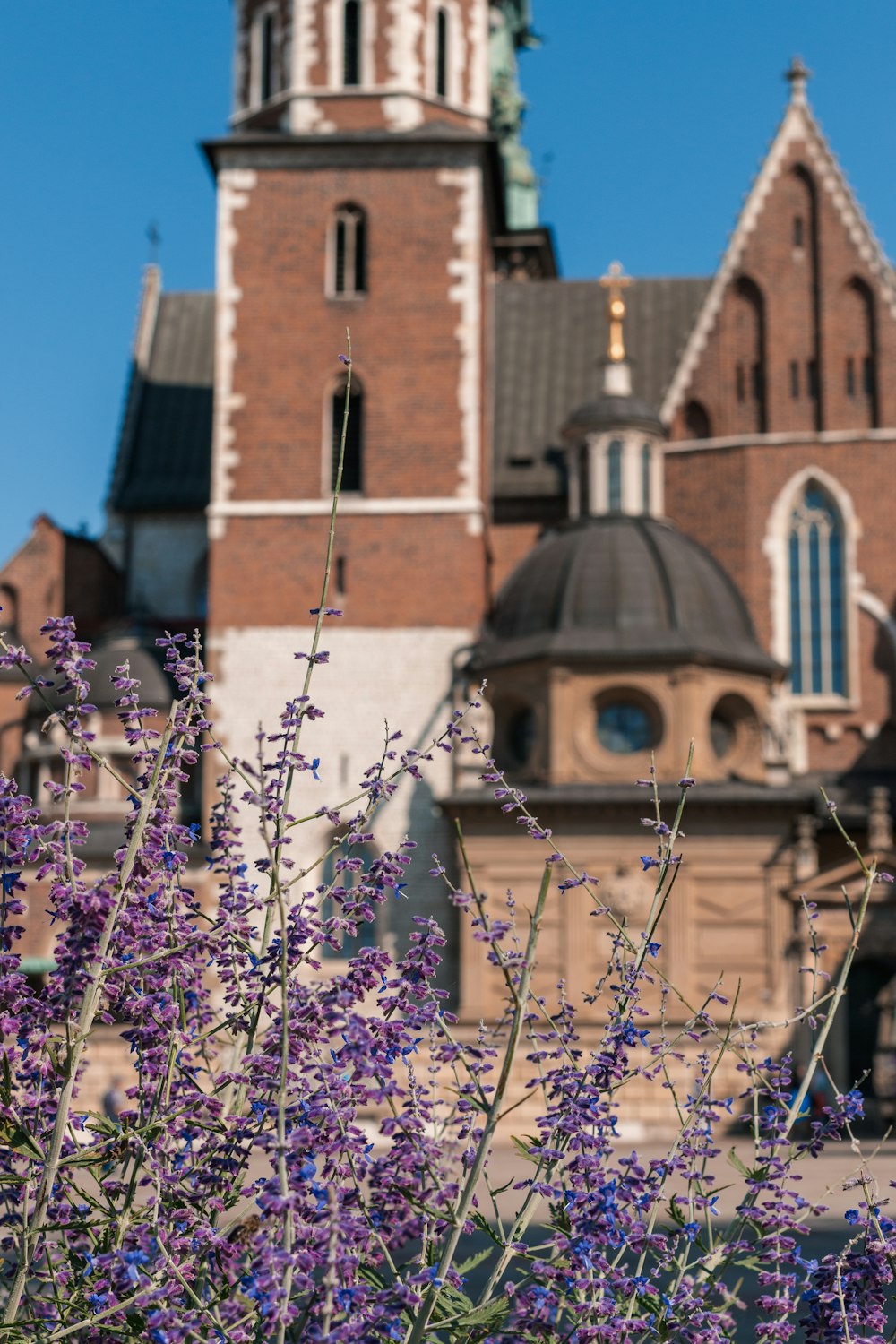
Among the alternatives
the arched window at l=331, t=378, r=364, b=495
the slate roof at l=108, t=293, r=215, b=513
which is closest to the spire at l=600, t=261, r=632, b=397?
the arched window at l=331, t=378, r=364, b=495

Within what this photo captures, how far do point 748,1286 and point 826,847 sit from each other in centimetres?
2009

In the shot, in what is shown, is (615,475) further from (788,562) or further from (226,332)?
(226,332)

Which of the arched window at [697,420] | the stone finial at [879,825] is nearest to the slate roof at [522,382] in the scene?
the arched window at [697,420]

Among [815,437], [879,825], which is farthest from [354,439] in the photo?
[879,825]

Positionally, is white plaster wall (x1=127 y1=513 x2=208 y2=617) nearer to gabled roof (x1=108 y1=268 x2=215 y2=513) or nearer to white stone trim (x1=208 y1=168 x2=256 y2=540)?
gabled roof (x1=108 y1=268 x2=215 y2=513)

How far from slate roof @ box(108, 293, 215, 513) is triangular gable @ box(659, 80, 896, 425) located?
31.2 feet

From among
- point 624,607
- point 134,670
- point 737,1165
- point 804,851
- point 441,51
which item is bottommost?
point 737,1165

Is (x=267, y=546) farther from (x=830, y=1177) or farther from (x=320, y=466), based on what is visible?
(x=830, y=1177)

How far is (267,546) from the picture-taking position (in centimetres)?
3012

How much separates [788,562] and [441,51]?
1038 cm

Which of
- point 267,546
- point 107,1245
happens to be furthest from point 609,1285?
point 267,546

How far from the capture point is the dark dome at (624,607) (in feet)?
97.6

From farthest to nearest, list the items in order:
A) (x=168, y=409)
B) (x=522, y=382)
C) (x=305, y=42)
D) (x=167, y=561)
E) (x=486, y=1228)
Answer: (x=168, y=409), (x=167, y=561), (x=522, y=382), (x=305, y=42), (x=486, y=1228)

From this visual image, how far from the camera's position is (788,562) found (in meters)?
33.2
